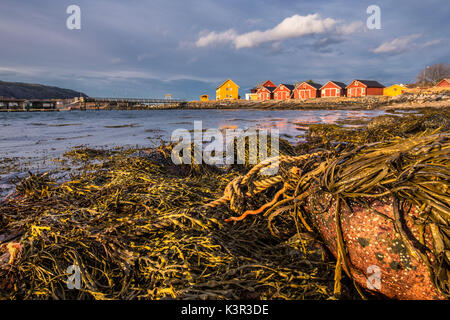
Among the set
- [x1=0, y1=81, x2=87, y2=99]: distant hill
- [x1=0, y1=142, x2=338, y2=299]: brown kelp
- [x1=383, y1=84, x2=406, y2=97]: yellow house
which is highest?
[x1=0, y1=81, x2=87, y2=99]: distant hill

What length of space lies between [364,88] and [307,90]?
13.1 metres

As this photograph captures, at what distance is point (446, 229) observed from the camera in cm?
135

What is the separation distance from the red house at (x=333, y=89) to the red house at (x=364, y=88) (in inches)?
68.5

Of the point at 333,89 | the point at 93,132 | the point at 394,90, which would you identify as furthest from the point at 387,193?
the point at 394,90

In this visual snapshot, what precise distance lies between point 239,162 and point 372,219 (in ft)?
11.3

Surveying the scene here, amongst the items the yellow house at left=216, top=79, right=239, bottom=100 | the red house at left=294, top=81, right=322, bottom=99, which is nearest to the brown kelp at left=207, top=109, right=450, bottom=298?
the red house at left=294, top=81, right=322, bottom=99

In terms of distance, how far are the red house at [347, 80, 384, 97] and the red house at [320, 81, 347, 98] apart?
174cm

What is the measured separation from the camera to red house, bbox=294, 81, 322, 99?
59844 mm

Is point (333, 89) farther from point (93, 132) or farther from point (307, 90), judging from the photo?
point (93, 132)

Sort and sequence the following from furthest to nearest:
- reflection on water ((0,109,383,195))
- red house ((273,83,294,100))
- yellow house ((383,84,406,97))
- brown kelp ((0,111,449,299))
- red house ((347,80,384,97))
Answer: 1. red house ((273,83,294,100))
2. yellow house ((383,84,406,97))
3. red house ((347,80,384,97))
4. reflection on water ((0,109,383,195))
5. brown kelp ((0,111,449,299))

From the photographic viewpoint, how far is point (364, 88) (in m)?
55.7

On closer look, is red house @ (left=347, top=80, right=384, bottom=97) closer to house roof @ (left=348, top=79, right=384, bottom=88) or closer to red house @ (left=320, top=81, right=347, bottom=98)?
house roof @ (left=348, top=79, right=384, bottom=88)
